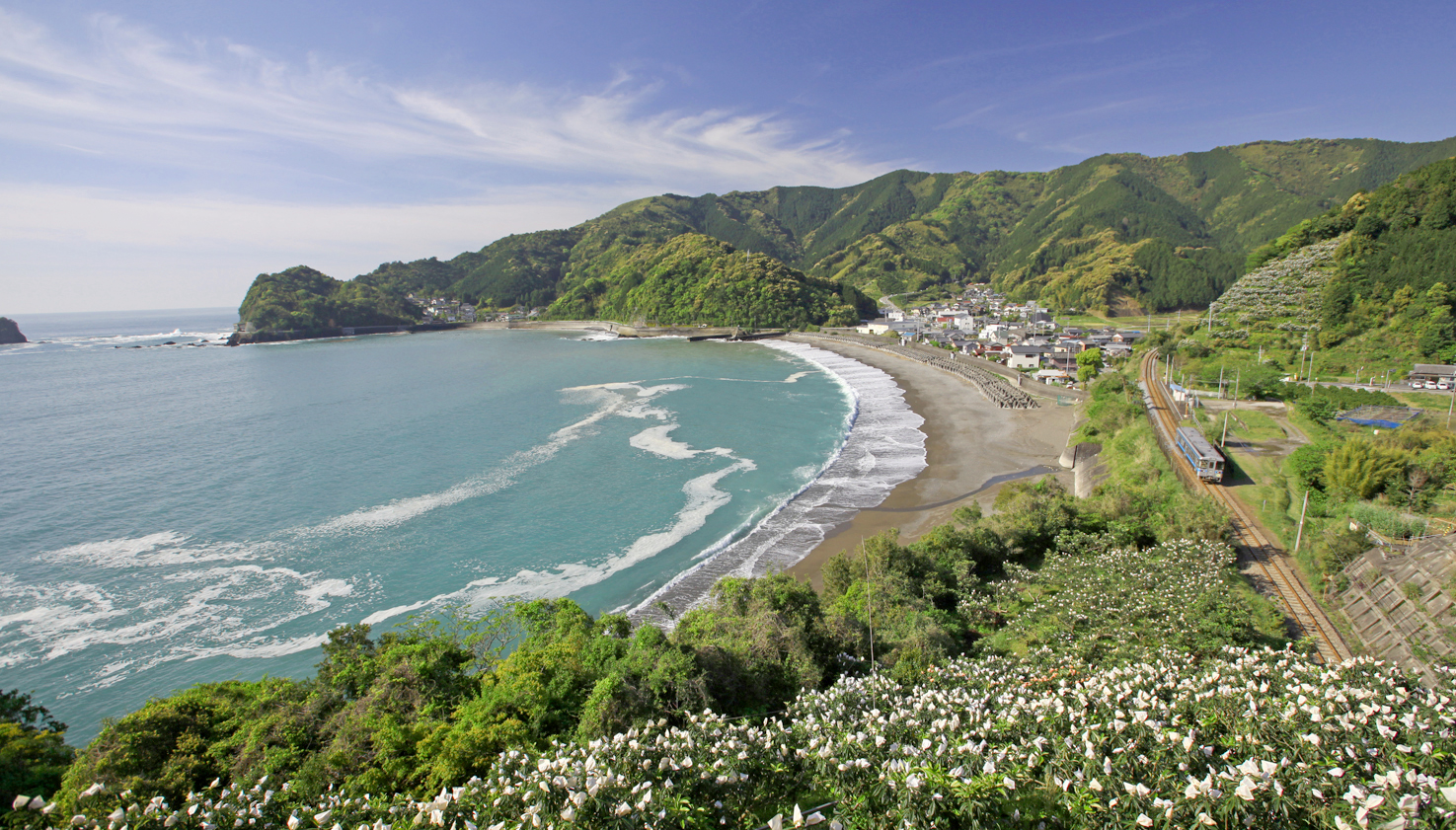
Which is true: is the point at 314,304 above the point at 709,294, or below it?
above

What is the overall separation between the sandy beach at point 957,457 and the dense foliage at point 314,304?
357 ft

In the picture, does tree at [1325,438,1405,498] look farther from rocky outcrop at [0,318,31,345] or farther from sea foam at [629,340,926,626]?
rocky outcrop at [0,318,31,345]

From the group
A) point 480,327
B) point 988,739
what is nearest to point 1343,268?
point 988,739

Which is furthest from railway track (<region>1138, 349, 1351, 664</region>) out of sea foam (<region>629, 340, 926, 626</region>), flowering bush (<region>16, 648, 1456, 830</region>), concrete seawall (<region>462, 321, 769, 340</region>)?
concrete seawall (<region>462, 321, 769, 340</region>)

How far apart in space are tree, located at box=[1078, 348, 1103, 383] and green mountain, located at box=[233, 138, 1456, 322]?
174ft

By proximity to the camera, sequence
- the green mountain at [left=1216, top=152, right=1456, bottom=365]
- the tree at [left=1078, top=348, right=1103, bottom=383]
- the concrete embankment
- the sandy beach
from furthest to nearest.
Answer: the concrete embankment
the tree at [left=1078, top=348, right=1103, bottom=383]
the green mountain at [left=1216, top=152, right=1456, bottom=365]
the sandy beach

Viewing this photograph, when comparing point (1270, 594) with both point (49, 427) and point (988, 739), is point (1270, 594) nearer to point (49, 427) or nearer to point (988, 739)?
point (988, 739)

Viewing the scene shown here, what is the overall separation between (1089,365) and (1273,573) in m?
38.0

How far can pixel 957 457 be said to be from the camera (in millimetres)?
31719

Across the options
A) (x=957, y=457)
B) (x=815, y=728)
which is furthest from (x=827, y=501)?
(x=815, y=728)

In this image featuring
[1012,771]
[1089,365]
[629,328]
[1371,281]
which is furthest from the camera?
[629,328]

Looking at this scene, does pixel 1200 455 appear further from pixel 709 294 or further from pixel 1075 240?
pixel 1075 240

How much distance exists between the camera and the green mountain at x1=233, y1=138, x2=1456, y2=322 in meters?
102

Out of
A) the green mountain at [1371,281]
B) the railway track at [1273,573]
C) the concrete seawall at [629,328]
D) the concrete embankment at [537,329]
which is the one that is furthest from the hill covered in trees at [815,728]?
the concrete seawall at [629,328]
